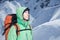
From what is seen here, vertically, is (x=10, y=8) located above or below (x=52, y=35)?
below

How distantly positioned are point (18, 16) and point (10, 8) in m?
32.8

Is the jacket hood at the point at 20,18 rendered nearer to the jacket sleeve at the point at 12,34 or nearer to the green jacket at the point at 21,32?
the green jacket at the point at 21,32

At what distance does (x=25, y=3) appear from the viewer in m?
44.0

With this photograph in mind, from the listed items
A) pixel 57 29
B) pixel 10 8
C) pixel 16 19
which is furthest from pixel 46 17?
pixel 16 19

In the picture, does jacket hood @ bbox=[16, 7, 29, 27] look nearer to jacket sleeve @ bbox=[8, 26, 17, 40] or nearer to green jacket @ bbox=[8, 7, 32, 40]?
green jacket @ bbox=[8, 7, 32, 40]

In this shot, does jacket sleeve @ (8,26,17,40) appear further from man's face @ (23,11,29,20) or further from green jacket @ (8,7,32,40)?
man's face @ (23,11,29,20)

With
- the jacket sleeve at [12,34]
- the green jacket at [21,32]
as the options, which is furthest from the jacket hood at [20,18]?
the jacket sleeve at [12,34]

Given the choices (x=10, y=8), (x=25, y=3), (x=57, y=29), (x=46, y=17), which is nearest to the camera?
(x=57, y=29)

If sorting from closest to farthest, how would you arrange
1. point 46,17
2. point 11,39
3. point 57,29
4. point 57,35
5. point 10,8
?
point 11,39 < point 57,35 < point 57,29 < point 46,17 < point 10,8

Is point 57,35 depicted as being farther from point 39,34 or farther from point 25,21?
point 25,21

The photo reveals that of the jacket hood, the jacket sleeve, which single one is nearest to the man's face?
the jacket hood

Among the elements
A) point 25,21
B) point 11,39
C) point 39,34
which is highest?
point 25,21

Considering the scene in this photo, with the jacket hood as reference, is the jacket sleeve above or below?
below

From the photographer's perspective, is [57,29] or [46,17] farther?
[46,17]
